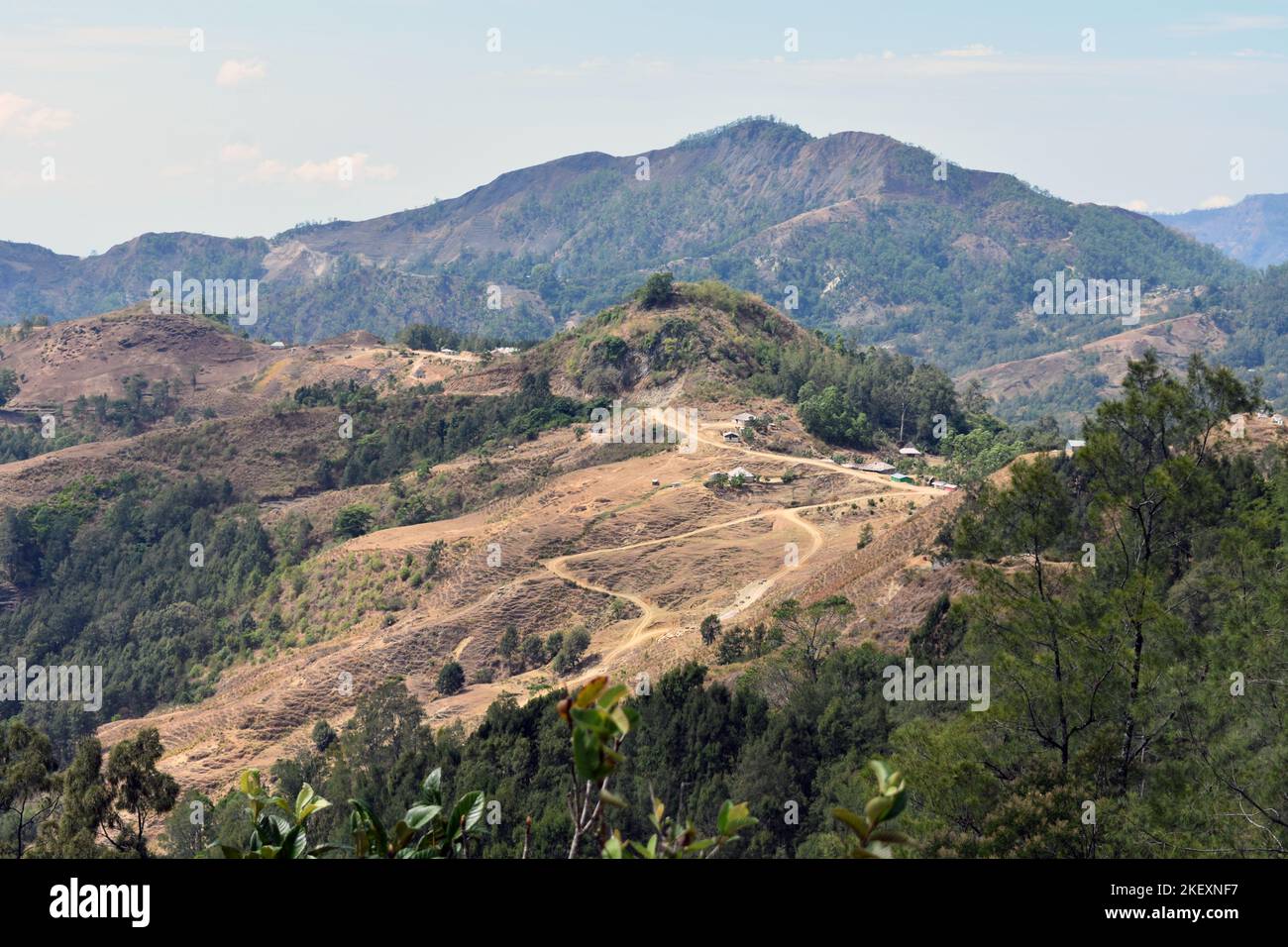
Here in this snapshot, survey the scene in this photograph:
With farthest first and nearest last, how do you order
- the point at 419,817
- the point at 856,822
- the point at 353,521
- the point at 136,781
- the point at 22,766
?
1. the point at 353,521
2. the point at 22,766
3. the point at 136,781
4. the point at 419,817
5. the point at 856,822

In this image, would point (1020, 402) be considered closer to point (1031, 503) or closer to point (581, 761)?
point (1031, 503)

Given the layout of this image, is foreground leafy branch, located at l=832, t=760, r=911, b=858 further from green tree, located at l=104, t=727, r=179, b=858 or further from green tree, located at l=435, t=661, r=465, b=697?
green tree, located at l=435, t=661, r=465, b=697

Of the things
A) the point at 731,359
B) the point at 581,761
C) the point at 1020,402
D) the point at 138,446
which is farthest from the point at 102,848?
the point at 1020,402

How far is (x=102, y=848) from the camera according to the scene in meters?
20.6

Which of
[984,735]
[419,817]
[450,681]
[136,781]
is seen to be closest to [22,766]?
[136,781]

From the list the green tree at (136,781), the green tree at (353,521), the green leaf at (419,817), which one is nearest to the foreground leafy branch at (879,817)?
the green leaf at (419,817)

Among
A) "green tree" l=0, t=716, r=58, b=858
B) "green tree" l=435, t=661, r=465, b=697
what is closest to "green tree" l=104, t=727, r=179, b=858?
"green tree" l=0, t=716, r=58, b=858

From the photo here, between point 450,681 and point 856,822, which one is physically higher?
point 856,822

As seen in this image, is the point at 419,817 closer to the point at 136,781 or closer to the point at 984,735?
the point at 984,735

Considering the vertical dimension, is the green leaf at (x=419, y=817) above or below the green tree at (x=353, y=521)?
above

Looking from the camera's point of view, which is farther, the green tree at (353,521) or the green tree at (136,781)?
the green tree at (353,521)

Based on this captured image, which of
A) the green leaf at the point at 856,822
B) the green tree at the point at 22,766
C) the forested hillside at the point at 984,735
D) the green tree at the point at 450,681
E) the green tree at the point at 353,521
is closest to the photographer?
the green leaf at the point at 856,822

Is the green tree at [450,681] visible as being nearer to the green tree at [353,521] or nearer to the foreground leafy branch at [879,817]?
the green tree at [353,521]

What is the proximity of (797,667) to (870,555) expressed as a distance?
34.8 feet
